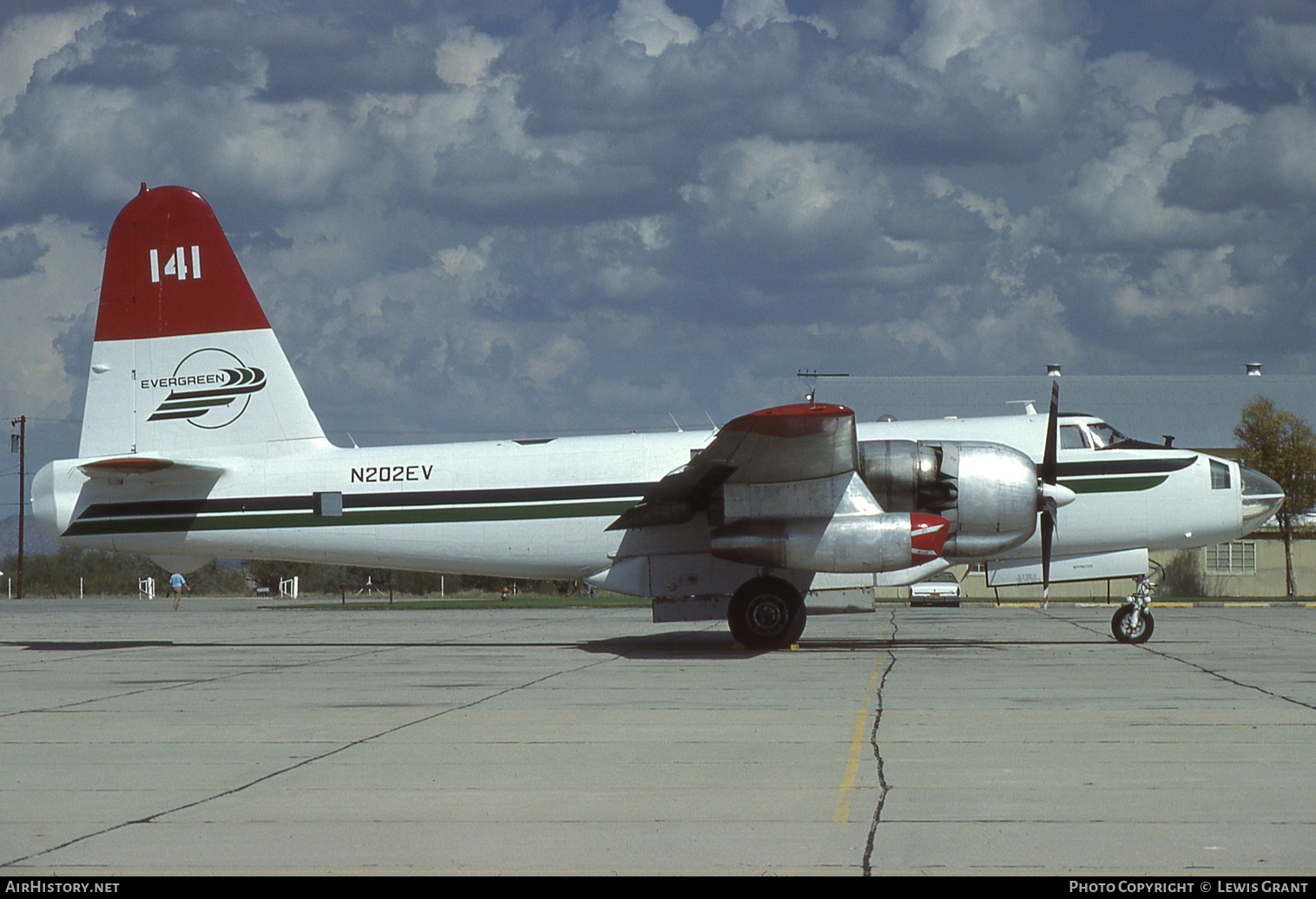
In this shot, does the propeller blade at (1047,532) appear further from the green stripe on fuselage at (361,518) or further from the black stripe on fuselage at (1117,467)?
the green stripe on fuselage at (361,518)

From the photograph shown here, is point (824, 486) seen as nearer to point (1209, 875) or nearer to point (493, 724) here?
point (493, 724)

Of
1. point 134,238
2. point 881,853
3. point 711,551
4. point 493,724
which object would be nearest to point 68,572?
point 134,238

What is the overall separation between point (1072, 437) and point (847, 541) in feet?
16.4

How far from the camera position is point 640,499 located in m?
20.7

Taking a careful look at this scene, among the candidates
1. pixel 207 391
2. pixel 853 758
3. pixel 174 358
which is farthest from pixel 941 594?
pixel 853 758

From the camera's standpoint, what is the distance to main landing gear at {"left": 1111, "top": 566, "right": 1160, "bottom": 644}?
67.5 feet

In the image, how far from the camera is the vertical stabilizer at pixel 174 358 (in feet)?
72.4

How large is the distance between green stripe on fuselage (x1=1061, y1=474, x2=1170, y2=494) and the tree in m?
35.7

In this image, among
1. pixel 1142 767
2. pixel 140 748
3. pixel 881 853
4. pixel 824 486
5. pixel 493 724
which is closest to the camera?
pixel 881 853

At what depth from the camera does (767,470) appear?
1877 cm

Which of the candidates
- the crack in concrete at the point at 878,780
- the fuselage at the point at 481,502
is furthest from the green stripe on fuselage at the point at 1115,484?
the crack in concrete at the point at 878,780

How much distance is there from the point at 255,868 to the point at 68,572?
292ft

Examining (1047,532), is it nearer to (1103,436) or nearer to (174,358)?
(1103,436)

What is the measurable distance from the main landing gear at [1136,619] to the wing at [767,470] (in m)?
5.00
